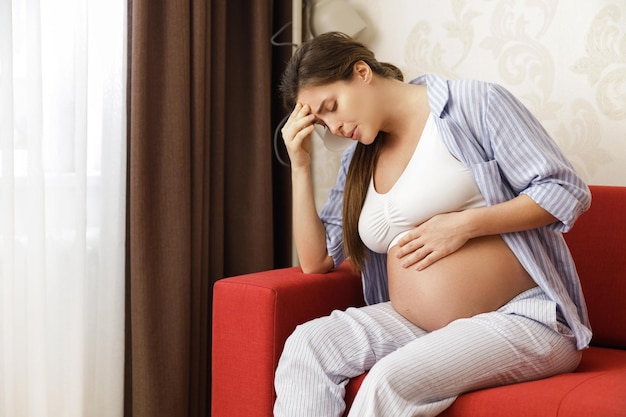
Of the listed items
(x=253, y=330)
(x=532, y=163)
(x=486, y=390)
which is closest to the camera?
(x=486, y=390)

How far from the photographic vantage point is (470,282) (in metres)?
1.57

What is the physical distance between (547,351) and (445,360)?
0.22 metres

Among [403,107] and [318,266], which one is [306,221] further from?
[403,107]

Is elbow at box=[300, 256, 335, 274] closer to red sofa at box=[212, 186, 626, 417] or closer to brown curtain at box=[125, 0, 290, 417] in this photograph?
red sofa at box=[212, 186, 626, 417]

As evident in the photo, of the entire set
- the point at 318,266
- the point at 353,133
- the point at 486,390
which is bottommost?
the point at 486,390

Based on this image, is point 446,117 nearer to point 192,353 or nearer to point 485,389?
point 485,389

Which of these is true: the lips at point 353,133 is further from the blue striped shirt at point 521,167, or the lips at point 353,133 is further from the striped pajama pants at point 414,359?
the striped pajama pants at point 414,359

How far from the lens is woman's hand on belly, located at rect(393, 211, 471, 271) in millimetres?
1583

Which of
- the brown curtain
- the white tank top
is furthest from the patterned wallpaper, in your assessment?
the white tank top

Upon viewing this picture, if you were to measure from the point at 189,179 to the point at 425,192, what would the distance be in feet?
2.88

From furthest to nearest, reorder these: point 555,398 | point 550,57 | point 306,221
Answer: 1. point 550,57
2. point 306,221
3. point 555,398

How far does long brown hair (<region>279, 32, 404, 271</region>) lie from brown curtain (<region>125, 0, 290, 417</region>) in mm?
521

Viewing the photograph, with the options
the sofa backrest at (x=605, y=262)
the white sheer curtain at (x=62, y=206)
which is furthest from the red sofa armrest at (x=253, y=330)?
the sofa backrest at (x=605, y=262)

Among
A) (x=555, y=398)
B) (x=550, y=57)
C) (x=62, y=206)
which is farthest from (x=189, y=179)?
(x=555, y=398)
